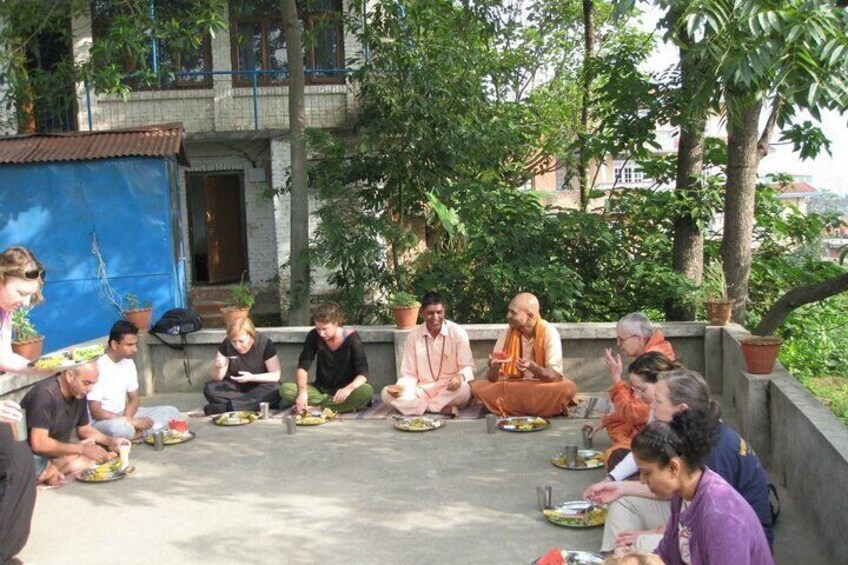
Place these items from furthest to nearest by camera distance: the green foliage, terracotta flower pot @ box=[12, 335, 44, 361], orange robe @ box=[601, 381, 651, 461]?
the green foliage
terracotta flower pot @ box=[12, 335, 44, 361]
orange robe @ box=[601, 381, 651, 461]

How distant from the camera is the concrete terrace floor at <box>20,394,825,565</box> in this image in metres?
4.80

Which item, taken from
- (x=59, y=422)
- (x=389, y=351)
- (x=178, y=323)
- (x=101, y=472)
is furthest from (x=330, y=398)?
(x=59, y=422)

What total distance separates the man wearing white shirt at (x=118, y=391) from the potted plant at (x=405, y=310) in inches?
100

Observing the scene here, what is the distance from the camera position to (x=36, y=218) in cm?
1132

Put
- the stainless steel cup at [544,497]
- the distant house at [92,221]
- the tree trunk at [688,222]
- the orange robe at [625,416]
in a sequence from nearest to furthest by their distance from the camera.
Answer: the stainless steel cup at [544,497]
the orange robe at [625,416]
the tree trunk at [688,222]
the distant house at [92,221]

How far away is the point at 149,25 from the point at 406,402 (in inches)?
223

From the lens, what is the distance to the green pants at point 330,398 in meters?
7.85

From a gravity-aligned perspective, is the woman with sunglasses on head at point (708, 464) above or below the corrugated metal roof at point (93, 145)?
below

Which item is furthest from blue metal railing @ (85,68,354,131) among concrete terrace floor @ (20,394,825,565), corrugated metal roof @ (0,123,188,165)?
concrete terrace floor @ (20,394,825,565)

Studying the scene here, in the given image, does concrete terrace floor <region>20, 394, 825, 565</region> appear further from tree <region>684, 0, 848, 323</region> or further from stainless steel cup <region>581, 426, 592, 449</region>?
tree <region>684, 0, 848, 323</region>

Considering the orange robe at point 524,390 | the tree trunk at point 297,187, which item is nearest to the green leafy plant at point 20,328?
the tree trunk at point 297,187

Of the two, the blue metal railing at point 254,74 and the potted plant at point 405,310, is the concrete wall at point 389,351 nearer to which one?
the potted plant at point 405,310

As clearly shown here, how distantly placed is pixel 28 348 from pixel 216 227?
7977mm

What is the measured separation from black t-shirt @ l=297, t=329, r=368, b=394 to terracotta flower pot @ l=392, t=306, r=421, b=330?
0.55 m
